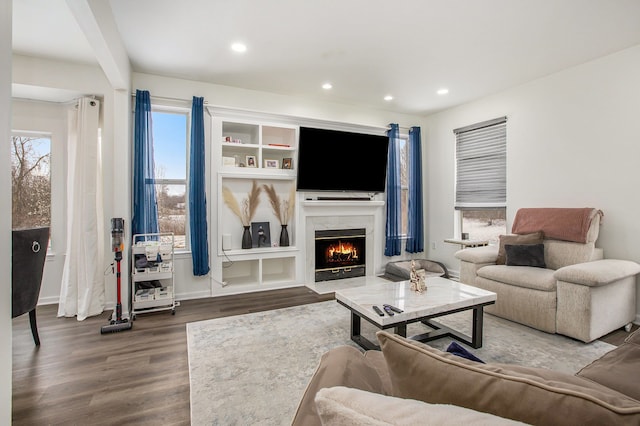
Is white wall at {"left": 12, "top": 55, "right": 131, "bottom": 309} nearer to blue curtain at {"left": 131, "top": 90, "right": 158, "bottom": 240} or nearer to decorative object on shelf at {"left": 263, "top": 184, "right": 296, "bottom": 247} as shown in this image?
blue curtain at {"left": 131, "top": 90, "right": 158, "bottom": 240}

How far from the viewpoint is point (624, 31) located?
2877mm

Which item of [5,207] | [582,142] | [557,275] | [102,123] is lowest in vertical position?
[557,275]

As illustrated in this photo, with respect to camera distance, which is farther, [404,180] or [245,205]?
[404,180]

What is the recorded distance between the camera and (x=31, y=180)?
371cm

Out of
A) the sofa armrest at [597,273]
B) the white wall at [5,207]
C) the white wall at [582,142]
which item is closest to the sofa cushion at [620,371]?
the sofa armrest at [597,273]

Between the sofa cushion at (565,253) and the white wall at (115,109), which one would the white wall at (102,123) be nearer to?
the white wall at (115,109)

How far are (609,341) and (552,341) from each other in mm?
511

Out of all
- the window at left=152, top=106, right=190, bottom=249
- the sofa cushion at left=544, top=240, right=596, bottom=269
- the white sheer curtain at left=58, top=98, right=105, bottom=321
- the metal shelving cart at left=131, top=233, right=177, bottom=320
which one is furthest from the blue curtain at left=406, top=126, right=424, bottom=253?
the white sheer curtain at left=58, top=98, right=105, bottom=321

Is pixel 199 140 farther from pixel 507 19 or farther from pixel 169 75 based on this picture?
pixel 507 19

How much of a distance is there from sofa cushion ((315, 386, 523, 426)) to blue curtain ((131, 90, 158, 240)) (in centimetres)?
374

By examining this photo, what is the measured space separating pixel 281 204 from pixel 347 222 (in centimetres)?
111

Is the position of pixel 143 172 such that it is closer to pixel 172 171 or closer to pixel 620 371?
pixel 172 171

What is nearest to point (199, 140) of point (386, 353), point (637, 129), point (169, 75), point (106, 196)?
point (169, 75)

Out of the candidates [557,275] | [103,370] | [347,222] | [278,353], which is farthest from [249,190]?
[557,275]
